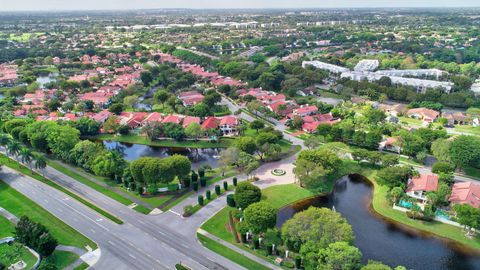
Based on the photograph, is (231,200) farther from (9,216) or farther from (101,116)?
(101,116)

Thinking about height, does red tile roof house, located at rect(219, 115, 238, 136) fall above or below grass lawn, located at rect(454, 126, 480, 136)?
above

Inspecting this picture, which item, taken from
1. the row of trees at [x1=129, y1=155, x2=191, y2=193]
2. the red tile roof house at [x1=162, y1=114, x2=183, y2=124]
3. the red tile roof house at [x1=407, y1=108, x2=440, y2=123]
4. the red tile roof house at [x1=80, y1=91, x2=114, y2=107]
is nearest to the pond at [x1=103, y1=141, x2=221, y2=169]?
the red tile roof house at [x1=162, y1=114, x2=183, y2=124]

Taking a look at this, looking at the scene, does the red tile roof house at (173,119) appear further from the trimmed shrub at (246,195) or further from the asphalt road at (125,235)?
the trimmed shrub at (246,195)

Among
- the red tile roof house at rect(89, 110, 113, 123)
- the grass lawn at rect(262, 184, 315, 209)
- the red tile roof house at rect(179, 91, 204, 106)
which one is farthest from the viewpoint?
the red tile roof house at rect(179, 91, 204, 106)

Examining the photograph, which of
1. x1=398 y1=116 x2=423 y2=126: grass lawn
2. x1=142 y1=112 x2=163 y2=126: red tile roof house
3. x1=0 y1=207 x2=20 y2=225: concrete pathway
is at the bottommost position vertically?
x1=398 y1=116 x2=423 y2=126: grass lawn

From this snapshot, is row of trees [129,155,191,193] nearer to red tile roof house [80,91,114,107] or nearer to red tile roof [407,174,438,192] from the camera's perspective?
red tile roof [407,174,438,192]

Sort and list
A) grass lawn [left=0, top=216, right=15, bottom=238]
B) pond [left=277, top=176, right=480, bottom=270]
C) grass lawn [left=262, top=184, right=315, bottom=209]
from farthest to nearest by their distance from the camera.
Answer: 1. grass lawn [left=262, top=184, right=315, bottom=209]
2. grass lawn [left=0, top=216, right=15, bottom=238]
3. pond [left=277, top=176, right=480, bottom=270]

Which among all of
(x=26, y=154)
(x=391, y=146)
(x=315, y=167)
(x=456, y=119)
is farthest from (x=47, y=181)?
(x=456, y=119)

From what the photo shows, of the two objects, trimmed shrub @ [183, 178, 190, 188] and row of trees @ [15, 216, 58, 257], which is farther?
trimmed shrub @ [183, 178, 190, 188]
